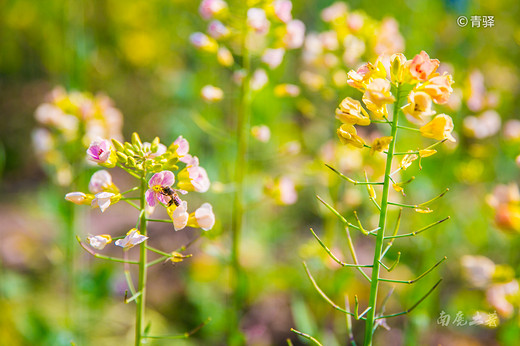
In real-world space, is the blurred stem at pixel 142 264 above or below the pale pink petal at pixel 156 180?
below

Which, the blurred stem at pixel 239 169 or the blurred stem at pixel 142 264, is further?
the blurred stem at pixel 239 169

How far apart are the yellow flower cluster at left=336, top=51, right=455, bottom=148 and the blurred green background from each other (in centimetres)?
56

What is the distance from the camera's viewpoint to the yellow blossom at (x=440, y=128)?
839mm

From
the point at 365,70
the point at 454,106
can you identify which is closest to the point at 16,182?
the point at 454,106

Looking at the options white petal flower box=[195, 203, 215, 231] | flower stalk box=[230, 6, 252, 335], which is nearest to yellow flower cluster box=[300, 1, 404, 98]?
flower stalk box=[230, 6, 252, 335]

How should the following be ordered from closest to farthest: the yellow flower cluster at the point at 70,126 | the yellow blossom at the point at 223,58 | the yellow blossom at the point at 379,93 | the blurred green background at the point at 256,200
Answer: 1. the yellow blossom at the point at 379,93
2. the yellow blossom at the point at 223,58
3. the yellow flower cluster at the point at 70,126
4. the blurred green background at the point at 256,200

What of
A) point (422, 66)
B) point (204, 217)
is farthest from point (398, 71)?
point (204, 217)

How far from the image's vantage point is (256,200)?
1963 millimetres

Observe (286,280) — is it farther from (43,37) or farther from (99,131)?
(43,37)

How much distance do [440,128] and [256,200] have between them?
1.18 metres

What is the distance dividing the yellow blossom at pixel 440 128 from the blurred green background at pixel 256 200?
633 millimetres

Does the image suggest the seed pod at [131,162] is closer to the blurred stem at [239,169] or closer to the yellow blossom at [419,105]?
the yellow blossom at [419,105]

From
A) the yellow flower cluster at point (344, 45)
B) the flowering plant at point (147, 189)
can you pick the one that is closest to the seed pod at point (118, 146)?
the flowering plant at point (147, 189)

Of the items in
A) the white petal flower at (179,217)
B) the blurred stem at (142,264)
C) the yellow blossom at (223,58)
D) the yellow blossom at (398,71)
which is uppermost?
the yellow blossom at (223,58)
